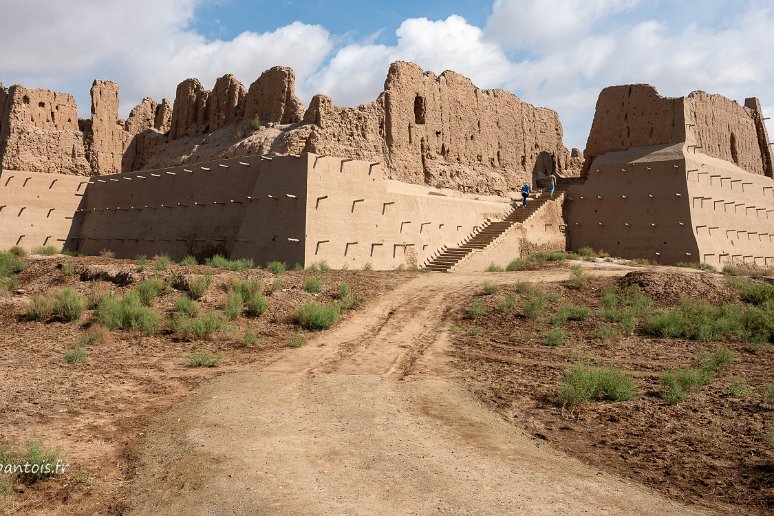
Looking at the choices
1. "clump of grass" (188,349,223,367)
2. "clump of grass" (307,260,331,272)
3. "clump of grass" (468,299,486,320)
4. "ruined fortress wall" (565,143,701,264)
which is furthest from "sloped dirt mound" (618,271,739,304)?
"ruined fortress wall" (565,143,701,264)

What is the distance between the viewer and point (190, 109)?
998 inches

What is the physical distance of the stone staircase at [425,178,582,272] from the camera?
20.3m

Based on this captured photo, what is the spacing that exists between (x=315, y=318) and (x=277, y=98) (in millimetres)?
12044

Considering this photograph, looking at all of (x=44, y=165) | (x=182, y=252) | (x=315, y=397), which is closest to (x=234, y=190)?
(x=182, y=252)

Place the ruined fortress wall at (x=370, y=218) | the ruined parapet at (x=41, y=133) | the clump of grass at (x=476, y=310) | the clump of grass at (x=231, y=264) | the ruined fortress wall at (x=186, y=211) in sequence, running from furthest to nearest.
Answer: the ruined parapet at (x=41, y=133) → the ruined fortress wall at (x=186, y=211) → the ruined fortress wall at (x=370, y=218) → the clump of grass at (x=231, y=264) → the clump of grass at (x=476, y=310)

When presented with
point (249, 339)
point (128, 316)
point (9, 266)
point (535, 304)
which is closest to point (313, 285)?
point (249, 339)

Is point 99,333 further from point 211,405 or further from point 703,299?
point 703,299

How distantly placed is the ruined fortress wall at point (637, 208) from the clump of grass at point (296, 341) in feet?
57.0

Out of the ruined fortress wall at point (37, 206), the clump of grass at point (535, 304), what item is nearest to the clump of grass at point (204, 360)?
the clump of grass at point (535, 304)

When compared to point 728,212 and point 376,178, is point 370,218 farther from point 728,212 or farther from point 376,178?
point 728,212

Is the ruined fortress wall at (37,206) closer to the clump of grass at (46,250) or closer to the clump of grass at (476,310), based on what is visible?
the clump of grass at (46,250)

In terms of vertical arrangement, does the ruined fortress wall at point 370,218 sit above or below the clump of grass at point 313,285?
above

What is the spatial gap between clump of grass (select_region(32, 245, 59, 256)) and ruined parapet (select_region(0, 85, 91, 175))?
2775 mm

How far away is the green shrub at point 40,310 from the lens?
11.8m
